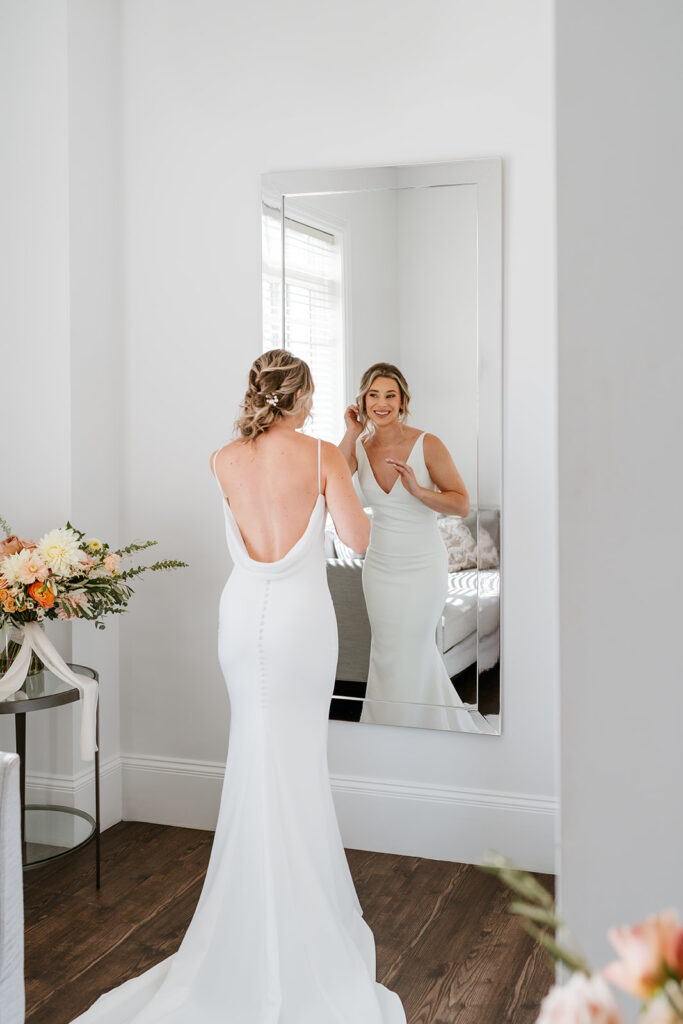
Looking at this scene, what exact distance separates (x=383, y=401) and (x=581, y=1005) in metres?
2.81

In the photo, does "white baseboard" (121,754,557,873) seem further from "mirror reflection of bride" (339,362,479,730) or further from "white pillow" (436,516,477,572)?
"white pillow" (436,516,477,572)

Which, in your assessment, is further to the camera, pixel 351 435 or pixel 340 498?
pixel 351 435

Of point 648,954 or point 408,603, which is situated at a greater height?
point 648,954

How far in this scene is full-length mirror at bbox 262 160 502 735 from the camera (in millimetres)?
3037

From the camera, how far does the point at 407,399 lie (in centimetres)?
313

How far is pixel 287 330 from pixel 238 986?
215 centimetres

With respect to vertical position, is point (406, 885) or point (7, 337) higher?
point (7, 337)

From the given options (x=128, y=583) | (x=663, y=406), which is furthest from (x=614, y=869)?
(x=128, y=583)

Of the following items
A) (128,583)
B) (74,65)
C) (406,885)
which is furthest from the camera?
(128,583)

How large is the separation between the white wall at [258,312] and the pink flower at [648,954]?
2.59m

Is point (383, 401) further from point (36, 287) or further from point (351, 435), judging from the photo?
point (36, 287)

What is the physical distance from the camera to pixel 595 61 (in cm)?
60

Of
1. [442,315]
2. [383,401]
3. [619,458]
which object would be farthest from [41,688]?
[619,458]

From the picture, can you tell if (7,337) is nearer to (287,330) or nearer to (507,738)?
(287,330)
